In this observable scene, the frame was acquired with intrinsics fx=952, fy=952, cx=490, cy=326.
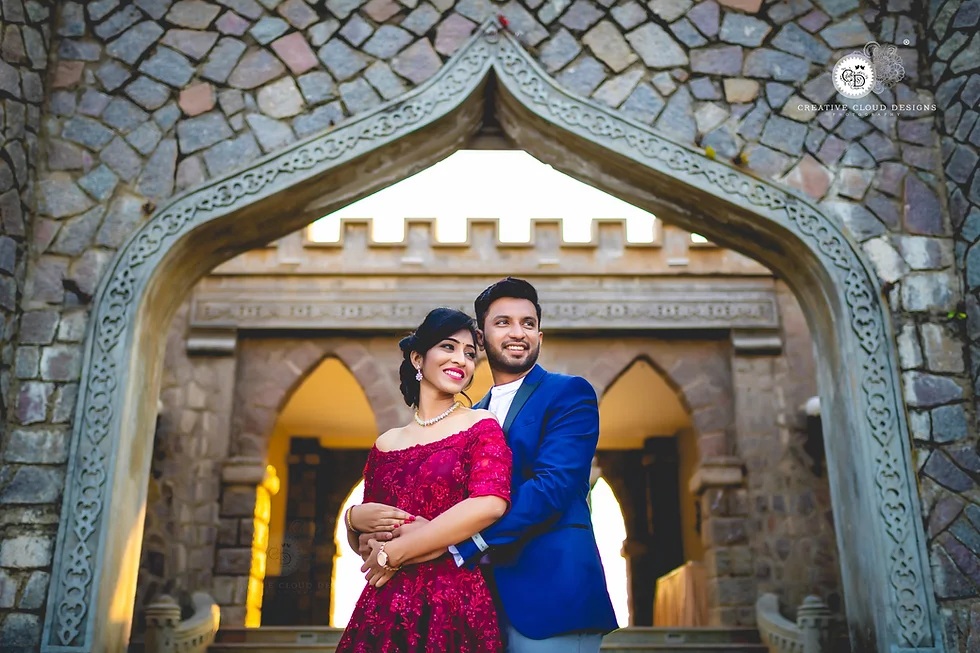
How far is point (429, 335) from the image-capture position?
9.37 feet

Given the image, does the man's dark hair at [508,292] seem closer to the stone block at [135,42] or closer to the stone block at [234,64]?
the stone block at [234,64]

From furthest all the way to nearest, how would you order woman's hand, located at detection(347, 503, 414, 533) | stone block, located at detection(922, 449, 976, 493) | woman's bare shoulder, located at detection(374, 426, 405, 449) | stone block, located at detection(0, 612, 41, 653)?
stone block, located at detection(922, 449, 976, 493), stone block, located at detection(0, 612, 41, 653), woman's bare shoulder, located at detection(374, 426, 405, 449), woman's hand, located at detection(347, 503, 414, 533)

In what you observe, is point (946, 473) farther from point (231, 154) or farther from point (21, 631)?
point (21, 631)

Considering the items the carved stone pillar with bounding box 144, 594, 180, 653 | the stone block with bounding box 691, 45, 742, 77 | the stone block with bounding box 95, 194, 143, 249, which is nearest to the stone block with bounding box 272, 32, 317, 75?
the stone block with bounding box 95, 194, 143, 249

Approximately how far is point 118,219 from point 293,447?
30.3 ft

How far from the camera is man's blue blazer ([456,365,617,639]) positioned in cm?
248

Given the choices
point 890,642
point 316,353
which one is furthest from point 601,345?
point 890,642

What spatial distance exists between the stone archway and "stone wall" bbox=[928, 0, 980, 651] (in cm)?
10

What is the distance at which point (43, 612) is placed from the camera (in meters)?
3.78

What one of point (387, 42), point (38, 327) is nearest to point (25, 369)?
point (38, 327)

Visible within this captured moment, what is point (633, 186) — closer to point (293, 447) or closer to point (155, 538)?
point (155, 538)

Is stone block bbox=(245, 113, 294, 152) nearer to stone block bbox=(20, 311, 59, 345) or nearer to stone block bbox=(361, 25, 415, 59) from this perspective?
stone block bbox=(361, 25, 415, 59)

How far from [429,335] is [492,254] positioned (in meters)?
7.14

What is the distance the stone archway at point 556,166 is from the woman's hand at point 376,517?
1.76m
